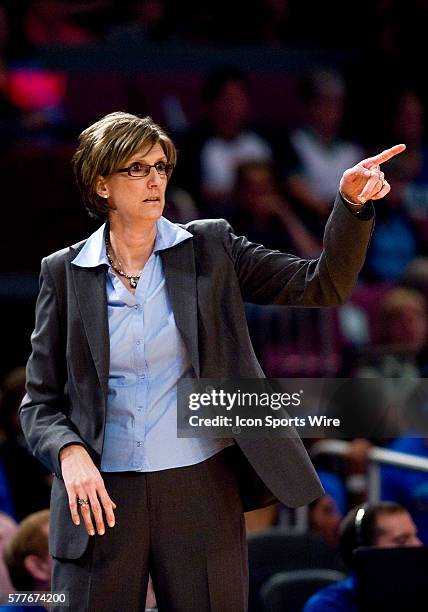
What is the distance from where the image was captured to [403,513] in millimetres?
3689

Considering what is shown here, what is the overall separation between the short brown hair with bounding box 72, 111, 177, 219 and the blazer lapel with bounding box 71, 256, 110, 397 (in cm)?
18

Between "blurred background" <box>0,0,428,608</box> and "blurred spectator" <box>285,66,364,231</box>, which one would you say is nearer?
"blurred background" <box>0,0,428,608</box>

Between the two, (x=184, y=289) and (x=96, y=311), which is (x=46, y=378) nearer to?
(x=96, y=311)

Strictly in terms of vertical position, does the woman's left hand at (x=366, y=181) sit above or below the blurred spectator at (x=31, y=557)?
above

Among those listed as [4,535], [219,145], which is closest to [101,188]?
[4,535]

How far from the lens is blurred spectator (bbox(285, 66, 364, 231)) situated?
23.5ft

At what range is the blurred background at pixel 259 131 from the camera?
5.95 m

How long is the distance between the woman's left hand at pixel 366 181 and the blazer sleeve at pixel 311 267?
32 mm

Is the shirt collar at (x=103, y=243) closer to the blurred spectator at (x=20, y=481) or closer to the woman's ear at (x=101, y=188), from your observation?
the woman's ear at (x=101, y=188)

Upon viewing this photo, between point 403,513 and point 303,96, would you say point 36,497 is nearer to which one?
point 403,513

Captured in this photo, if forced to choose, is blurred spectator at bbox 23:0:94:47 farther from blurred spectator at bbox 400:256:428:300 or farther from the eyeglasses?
the eyeglasses

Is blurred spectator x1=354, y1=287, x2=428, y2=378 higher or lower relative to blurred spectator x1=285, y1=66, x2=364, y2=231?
lower

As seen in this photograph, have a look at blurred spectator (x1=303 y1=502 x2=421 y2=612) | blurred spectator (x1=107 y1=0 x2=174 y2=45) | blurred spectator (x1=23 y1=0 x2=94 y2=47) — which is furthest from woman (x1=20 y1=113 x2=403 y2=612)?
blurred spectator (x1=107 y1=0 x2=174 y2=45)

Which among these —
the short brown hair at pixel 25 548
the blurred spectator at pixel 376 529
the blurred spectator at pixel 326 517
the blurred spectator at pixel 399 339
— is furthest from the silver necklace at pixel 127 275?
the blurred spectator at pixel 399 339
